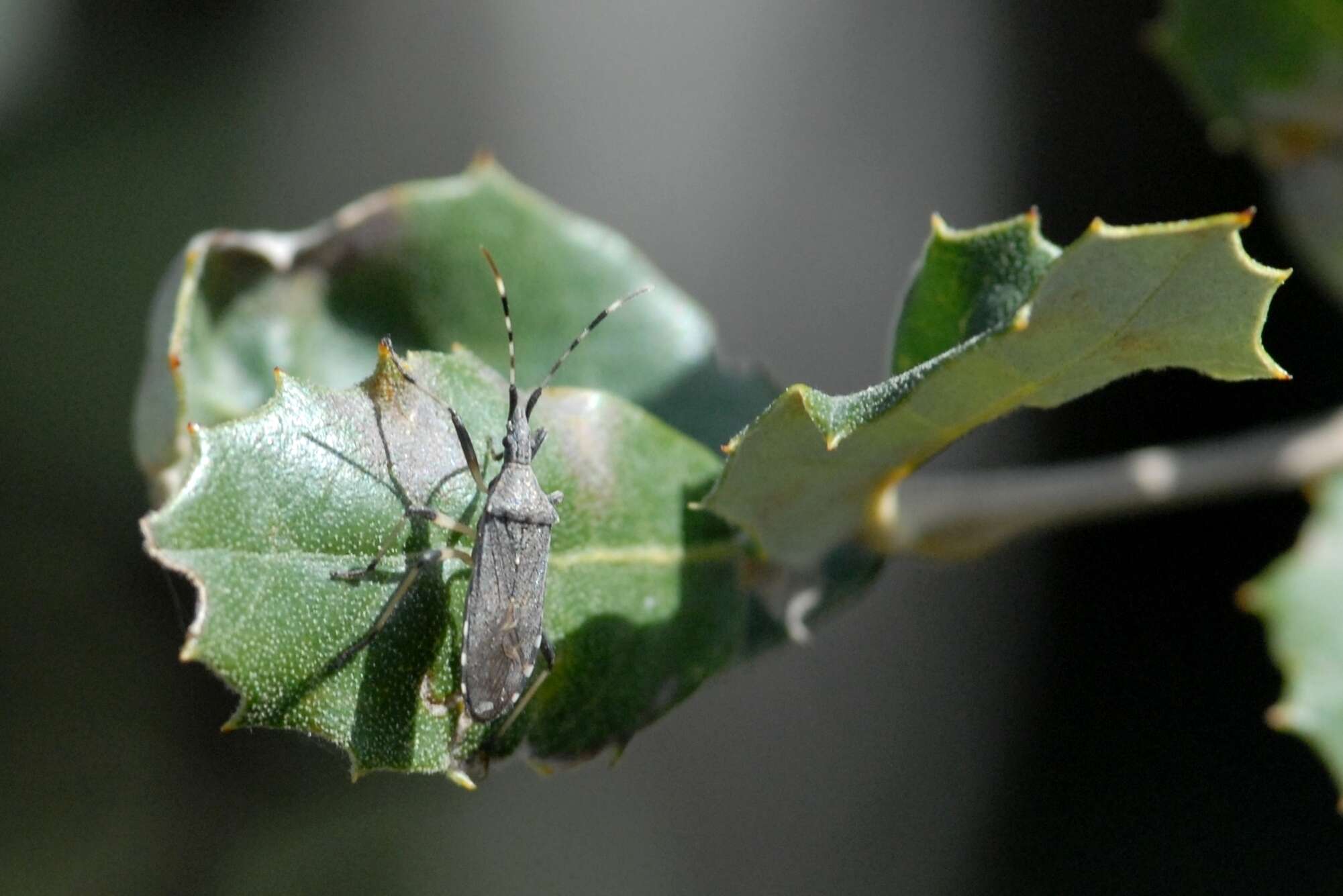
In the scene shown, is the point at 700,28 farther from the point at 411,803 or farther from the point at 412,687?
the point at 412,687

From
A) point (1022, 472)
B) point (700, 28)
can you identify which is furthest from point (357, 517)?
point (700, 28)

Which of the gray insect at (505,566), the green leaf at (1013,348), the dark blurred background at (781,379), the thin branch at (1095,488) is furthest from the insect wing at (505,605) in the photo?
the dark blurred background at (781,379)

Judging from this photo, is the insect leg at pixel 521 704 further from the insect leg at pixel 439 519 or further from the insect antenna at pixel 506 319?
the insect antenna at pixel 506 319

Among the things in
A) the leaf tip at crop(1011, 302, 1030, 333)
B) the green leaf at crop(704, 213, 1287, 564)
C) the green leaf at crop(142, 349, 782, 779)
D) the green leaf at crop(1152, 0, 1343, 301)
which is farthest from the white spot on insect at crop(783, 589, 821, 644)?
the green leaf at crop(1152, 0, 1343, 301)

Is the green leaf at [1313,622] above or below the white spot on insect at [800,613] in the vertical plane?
below

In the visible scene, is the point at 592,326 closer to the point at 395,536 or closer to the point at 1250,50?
the point at 395,536

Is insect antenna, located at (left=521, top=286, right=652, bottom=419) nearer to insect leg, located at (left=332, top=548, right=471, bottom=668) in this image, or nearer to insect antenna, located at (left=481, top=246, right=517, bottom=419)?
Answer: insect antenna, located at (left=481, top=246, right=517, bottom=419)
